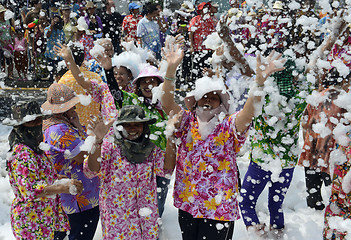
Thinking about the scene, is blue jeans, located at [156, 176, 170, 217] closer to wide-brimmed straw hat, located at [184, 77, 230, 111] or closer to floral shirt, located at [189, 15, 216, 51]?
wide-brimmed straw hat, located at [184, 77, 230, 111]

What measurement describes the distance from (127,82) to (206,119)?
1294 millimetres

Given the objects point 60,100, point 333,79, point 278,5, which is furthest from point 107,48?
point 278,5

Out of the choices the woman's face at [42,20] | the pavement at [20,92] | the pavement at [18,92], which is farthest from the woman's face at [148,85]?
the woman's face at [42,20]

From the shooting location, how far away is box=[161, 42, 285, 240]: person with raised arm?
2.71 meters

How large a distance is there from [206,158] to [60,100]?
1244 mm

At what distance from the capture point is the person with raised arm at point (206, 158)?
2705 millimetres

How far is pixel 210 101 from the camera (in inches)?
112

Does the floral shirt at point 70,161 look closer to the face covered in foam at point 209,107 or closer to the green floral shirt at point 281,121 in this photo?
the face covered in foam at point 209,107

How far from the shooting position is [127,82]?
383 cm

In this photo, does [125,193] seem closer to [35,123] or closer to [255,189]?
[35,123]

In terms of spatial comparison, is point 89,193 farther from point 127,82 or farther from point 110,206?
point 127,82

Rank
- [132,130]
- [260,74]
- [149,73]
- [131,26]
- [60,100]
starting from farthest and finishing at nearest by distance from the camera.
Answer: [131,26] < [149,73] < [60,100] < [132,130] < [260,74]

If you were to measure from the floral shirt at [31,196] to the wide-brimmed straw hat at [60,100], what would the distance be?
427 mm

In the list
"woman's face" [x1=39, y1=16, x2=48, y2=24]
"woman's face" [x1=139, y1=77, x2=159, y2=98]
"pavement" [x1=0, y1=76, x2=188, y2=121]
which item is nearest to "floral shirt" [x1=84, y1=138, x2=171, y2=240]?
"woman's face" [x1=139, y1=77, x2=159, y2=98]
